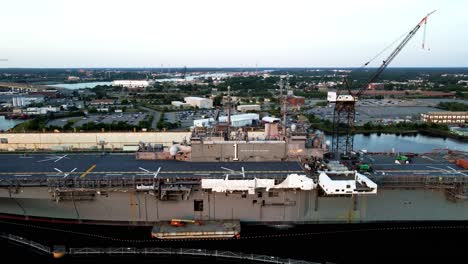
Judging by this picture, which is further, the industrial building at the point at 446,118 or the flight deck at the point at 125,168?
the industrial building at the point at 446,118

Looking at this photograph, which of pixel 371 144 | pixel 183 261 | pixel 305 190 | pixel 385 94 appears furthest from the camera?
pixel 385 94

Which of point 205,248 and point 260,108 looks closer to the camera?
point 205,248

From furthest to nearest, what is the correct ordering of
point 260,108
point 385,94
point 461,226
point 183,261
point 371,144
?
point 385,94 → point 260,108 → point 371,144 → point 461,226 → point 183,261

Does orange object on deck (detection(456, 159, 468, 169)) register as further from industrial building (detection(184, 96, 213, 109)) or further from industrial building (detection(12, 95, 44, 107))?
industrial building (detection(12, 95, 44, 107))

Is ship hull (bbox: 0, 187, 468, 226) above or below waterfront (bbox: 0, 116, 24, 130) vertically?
above

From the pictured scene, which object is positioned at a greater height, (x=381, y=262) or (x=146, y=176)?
(x=146, y=176)

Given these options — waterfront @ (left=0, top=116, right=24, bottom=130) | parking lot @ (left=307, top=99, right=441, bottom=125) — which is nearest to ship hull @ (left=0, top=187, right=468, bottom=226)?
parking lot @ (left=307, top=99, right=441, bottom=125)

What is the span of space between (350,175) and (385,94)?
106m

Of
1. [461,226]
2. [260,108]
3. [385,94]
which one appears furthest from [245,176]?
[385,94]

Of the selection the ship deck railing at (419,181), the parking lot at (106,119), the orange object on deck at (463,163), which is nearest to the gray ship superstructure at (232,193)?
the ship deck railing at (419,181)

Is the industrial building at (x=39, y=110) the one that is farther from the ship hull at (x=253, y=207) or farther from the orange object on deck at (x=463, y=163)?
the orange object on deck at (x=463, y=163)

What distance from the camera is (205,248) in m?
23.1

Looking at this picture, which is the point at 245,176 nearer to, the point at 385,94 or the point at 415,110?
the point at 415,110

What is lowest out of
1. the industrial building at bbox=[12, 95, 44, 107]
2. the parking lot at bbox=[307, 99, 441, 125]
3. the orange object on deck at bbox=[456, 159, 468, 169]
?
the parking lot at bbox=[307, 99, 441, 125]
